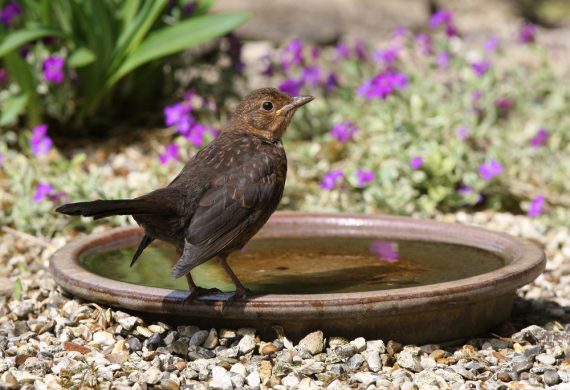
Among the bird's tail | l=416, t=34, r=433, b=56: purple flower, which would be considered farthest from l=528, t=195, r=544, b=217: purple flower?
the bird's tail

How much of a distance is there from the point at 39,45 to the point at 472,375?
474cm

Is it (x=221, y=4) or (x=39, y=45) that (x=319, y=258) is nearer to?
(x=39, y=45)

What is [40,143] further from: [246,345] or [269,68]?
[246,345]

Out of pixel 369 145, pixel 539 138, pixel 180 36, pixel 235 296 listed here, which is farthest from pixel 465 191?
pixel 235 296

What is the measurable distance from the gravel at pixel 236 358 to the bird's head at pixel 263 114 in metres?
1.07

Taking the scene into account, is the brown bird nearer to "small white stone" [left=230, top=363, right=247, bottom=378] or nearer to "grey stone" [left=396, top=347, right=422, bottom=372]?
"small white stone" [left=230, top=363, right=247, bottom=378]

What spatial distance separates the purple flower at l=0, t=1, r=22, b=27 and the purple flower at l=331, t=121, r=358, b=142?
2263mm

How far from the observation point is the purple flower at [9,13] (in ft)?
21.5

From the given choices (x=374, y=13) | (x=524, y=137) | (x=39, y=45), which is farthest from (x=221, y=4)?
(x=524, y=137)

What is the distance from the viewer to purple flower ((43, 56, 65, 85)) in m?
6.66

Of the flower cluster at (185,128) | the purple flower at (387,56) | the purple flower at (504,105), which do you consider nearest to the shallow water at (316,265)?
Result: the flower cluster at (185,128)

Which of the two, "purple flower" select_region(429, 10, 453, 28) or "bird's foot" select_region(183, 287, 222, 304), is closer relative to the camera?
"bird's foot" select_region(183, 287, 222, 304)

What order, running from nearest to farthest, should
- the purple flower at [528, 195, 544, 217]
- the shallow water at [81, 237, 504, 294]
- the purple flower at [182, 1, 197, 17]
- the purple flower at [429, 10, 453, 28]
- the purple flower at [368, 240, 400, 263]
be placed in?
1. the shallow water at [81, 237, 504, 294]
2. the purple flower at [368, 240, 400, 263]
3. the purple flower at [528, 195, 544, 217]
4. the purple flower at [182, 1, 197, 17]
5. the purple flower at [429, 10, 453, 28]

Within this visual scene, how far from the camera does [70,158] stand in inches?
278
